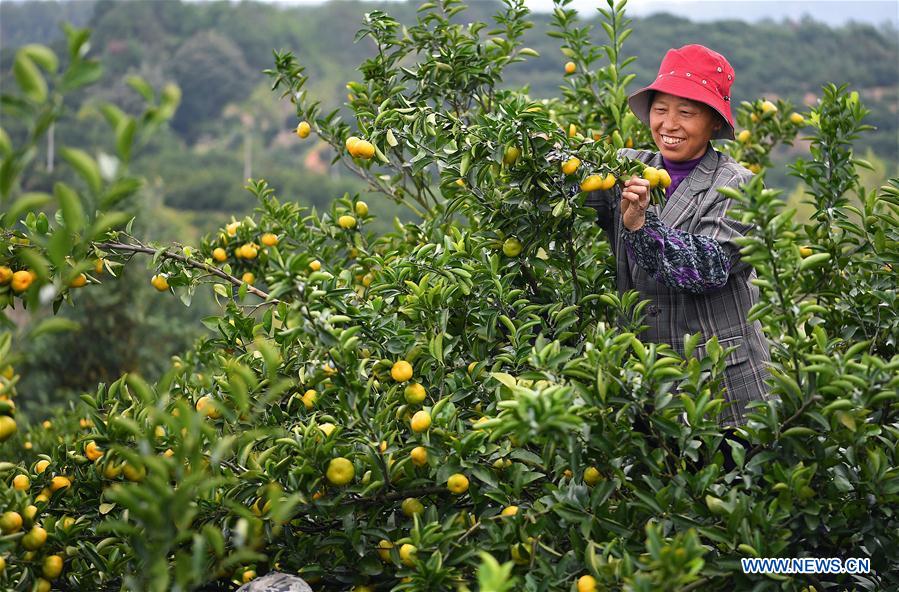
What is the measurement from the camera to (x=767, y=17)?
42.9 m

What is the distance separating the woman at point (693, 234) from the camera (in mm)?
1901

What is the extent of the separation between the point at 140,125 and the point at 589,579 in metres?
1.09

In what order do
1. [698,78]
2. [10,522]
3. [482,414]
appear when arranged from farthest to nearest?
[698,78] < [482,414] < [10,522]

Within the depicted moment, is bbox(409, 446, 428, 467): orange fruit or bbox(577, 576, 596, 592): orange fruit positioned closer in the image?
bbox(577, 576, 596, 592): orange fruit

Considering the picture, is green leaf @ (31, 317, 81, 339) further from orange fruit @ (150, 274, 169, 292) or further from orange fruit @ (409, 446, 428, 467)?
orange fruit @ (150, 274, 169, 292)

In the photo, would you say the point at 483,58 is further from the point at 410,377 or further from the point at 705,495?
the point at 705,495

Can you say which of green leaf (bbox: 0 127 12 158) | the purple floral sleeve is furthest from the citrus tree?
the purple floral sleeve

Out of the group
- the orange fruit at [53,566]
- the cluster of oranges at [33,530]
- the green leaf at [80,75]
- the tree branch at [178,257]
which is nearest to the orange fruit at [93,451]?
the cluster of oranges at [33,530]

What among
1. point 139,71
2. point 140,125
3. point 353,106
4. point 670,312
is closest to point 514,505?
point 670,312

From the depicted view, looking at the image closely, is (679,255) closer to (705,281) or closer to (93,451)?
(705,281)

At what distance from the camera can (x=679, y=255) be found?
1.88m

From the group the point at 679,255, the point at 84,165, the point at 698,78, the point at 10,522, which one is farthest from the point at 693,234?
the point at 10,522

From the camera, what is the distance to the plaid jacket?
1.93 metres

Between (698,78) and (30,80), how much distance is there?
1.60m
